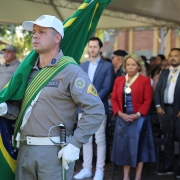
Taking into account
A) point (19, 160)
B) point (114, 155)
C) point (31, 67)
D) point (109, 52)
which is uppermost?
point (109, 52)

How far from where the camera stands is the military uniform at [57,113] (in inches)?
128

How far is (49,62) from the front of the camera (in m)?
3.40

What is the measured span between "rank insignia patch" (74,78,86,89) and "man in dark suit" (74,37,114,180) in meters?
3.44

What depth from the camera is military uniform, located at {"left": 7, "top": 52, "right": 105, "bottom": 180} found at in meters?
3.25

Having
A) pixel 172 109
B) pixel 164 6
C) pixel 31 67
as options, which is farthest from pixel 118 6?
pixel 31 67

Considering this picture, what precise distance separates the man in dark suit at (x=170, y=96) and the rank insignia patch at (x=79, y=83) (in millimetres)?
3994

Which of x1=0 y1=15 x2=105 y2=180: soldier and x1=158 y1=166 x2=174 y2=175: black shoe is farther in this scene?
x1=158 y1=166 x2=174 y2=175: black shoe

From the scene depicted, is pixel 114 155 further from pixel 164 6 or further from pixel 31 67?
pixel 164 6

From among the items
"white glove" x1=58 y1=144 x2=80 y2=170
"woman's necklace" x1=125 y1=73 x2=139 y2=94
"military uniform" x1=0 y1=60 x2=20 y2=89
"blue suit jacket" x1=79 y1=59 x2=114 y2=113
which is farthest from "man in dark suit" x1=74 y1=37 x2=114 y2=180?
"white glove" x1=58 y1=144 x2=80 y2=170

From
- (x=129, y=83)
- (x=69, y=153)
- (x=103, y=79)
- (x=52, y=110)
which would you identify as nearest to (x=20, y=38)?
(x=103, y=79)

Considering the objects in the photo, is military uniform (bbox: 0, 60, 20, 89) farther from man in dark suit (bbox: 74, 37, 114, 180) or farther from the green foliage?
the green foliage

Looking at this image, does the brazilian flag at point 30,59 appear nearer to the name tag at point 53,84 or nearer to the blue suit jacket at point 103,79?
the name tag at point 53,84

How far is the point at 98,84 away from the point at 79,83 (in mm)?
3526

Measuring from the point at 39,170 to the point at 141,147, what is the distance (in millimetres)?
3237
